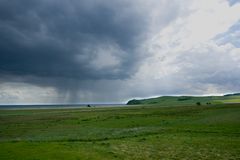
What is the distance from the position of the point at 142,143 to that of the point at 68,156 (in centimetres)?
1131

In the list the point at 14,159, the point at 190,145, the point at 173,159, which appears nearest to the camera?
the point at 14,159

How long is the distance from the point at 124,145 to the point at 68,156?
29.0 feet

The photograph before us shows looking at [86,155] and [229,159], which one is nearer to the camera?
[229,159]

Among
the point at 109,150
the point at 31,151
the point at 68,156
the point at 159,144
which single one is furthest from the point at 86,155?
the point at 159,144

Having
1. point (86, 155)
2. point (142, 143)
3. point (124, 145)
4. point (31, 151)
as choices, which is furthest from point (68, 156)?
point (142, 143)

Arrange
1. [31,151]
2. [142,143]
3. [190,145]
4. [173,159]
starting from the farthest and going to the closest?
[142,143] < [190,145] < [31,151] < [173,159]

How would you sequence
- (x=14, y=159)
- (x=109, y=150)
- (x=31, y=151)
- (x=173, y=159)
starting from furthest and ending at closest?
(x=109, y=150), (x=31, y=151), (x=173, y=159), (x=14, y=159)

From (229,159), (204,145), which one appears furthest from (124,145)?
(229,159)

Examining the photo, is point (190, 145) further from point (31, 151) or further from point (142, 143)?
point (31, 151)

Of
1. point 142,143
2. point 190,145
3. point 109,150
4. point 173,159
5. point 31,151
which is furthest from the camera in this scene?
point 142,143

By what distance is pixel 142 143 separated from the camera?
1203 inches

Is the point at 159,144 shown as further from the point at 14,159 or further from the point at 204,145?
the point at 14,159

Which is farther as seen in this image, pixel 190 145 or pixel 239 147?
pixel 190 145

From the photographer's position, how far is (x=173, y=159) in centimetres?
2214
